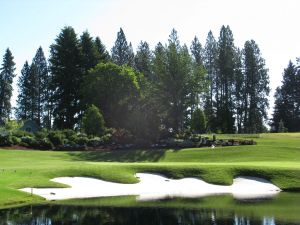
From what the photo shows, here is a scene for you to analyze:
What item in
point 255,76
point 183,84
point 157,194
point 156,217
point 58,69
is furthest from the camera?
point 255,76

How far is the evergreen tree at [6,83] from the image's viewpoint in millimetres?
110125

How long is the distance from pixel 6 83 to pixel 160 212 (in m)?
91.5

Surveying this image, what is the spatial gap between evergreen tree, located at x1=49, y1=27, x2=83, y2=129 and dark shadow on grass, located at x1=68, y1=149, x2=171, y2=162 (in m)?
42.3

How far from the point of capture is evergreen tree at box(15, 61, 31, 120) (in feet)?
390

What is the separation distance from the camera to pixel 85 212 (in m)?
27.5

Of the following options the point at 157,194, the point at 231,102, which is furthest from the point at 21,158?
the point at 231,102

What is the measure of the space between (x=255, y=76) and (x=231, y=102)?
796 cm

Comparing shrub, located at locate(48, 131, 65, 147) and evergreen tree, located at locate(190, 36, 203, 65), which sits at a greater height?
evergreen tree, located at locate(190, 36, 203, 65)

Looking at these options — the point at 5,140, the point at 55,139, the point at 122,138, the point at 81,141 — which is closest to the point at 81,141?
the point at 81,141

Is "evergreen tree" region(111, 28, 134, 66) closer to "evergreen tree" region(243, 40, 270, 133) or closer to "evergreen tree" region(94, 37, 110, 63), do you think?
"evergreen tree" region(94, 37, 110, 63)

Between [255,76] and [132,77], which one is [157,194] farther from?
[255,76]

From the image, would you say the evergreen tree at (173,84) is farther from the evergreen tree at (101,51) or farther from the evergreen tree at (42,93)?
the evergreen tree at (42,93)

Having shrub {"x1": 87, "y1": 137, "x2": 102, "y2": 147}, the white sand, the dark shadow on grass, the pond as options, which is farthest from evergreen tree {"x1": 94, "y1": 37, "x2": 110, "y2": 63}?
the pond

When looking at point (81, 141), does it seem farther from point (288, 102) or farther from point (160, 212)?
point (288, 102)
